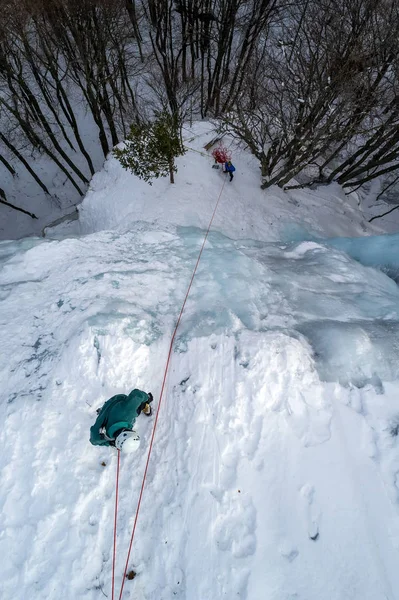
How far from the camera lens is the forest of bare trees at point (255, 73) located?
8305 millimetres

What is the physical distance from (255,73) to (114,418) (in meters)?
11.9

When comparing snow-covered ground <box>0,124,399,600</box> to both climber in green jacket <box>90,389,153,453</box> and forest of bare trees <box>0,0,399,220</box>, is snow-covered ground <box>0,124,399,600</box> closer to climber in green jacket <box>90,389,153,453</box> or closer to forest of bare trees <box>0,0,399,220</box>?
climber in green jacket <box>90,389,153,453</box>

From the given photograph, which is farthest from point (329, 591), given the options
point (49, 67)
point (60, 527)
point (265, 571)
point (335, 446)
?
point (49, 67)

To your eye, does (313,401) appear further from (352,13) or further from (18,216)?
(18,216)

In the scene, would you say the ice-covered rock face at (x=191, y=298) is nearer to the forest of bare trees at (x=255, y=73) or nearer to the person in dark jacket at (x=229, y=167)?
the person in dark jacket at (x=229, y=167)

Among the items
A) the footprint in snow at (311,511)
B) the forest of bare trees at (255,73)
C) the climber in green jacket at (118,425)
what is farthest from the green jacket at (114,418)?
the forest of bare trees at (255,73)

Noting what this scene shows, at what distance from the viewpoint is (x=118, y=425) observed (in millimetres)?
3771

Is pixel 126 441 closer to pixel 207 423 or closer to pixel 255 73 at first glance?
pixel 207 423

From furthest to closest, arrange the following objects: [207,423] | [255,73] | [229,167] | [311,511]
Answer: [255,73] → [229,167] → [207,423] → [311,511]

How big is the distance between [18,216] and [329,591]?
16.7 metres

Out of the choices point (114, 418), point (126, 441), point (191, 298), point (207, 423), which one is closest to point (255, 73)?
point (191, 298)

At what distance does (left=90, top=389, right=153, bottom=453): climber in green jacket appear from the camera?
3773 millimetres

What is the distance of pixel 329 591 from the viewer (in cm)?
313

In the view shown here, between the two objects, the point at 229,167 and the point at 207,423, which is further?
the point at 229,167
